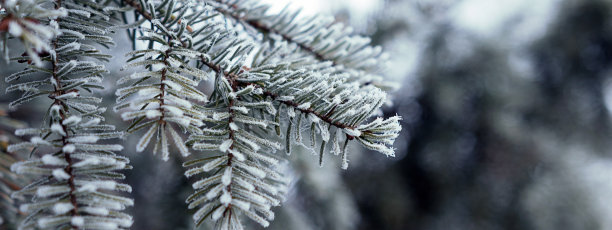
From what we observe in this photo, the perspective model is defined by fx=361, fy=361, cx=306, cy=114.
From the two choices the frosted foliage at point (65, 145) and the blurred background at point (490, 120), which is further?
the blurred background at point (490, 120)

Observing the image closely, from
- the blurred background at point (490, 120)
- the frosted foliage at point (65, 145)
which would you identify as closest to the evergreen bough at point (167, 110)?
the frosted foliage at point (65, 145)

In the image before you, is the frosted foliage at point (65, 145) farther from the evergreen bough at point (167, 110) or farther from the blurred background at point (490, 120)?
the blurred background at point (490, 120)

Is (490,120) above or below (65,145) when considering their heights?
above

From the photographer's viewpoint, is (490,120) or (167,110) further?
(490,120)

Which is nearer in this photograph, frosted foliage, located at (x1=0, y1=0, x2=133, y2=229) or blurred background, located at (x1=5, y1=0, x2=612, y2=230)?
frosted foliage, located at (x1=0, y1=0, x2=133, y2=229)

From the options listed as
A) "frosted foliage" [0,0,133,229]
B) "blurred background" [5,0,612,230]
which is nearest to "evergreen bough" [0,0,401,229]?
"frosted foliage" [0,0,133,229]

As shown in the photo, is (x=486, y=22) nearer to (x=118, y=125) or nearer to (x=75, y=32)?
(x=118, y=125)

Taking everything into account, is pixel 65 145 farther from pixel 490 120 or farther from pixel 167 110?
pixel 490 120

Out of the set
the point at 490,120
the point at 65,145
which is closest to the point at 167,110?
the point at 65,145

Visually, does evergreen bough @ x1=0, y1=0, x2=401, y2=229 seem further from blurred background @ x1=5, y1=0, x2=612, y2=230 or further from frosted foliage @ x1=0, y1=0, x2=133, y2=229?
blurred background @ x1=5, y1=0, x2=612, y2=230
